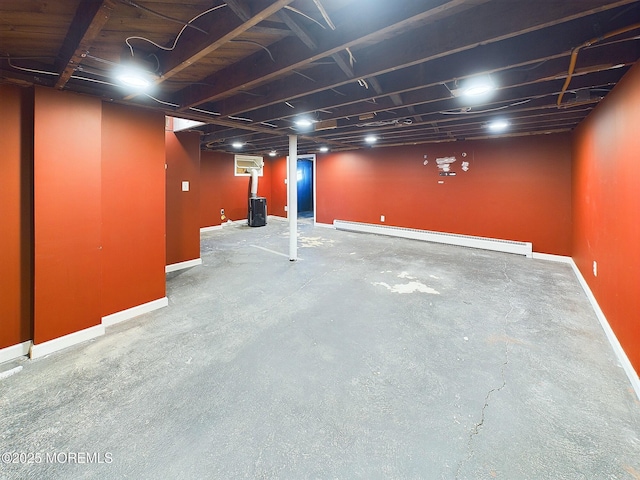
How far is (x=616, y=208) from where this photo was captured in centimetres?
255

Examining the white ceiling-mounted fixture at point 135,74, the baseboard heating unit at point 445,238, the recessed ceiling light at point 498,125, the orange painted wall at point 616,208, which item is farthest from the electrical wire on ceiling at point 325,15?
the baseboard heating unit at point 445,238

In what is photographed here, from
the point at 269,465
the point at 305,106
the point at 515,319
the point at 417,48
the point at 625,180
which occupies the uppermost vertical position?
the point at 305,106

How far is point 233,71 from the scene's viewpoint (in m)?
2.56

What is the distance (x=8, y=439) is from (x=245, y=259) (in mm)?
3892

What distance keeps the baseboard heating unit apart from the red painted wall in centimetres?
448

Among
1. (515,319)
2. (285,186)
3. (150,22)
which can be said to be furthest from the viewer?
(285,186)

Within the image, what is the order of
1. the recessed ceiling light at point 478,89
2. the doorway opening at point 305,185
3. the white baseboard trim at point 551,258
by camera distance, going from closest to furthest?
the recessed ceiling light at point 478,89 < the white baseboard trim at point 551,258 < the doorway opening at point 305,185

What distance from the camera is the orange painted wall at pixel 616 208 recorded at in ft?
6.96

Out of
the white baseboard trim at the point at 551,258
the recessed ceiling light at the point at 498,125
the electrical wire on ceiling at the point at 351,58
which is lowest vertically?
the white baseboard trim at the point at 551,258

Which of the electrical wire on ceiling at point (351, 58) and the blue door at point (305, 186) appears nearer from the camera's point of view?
the electrical wire on ceiling at point (351, 58)

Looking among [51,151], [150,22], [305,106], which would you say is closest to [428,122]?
[305,106]

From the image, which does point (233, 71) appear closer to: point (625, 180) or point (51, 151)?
point (51, 151)

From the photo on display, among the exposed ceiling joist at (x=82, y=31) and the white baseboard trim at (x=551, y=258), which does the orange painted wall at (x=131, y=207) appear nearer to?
the exposed ceiling joist at (x=82, y=31)

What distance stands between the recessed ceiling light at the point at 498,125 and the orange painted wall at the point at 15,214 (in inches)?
208
